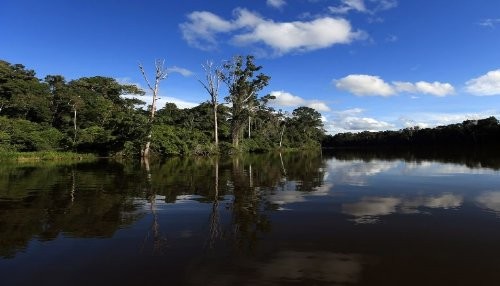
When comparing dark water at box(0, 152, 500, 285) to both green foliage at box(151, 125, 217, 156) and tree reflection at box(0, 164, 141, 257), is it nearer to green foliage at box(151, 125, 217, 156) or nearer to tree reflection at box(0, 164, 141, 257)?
tree reflection at box(0, 164, 141, 257)

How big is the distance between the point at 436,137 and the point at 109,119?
292 ft

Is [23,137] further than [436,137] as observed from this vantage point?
No

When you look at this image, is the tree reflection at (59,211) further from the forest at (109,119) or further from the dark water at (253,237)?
the forest at (109,119)

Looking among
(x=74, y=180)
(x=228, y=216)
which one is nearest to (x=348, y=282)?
(x=228, y=216)

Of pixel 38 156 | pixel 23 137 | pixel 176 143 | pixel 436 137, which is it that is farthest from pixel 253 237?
pixel 436 137

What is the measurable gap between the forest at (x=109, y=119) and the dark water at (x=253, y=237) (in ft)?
89.0

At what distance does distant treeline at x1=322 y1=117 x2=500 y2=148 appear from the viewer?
279 ft

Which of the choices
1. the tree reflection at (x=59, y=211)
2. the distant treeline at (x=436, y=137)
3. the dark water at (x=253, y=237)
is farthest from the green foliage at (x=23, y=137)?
the distant treeline at (x=436, y=137)

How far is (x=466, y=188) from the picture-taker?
13.0 m

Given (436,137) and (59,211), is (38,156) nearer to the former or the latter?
(59,211)

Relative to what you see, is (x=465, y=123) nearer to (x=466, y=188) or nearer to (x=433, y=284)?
(x=466, y=188)

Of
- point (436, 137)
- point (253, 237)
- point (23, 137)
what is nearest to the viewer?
point (253, 237)

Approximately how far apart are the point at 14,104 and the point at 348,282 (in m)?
49.4

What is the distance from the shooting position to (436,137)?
104938mm
